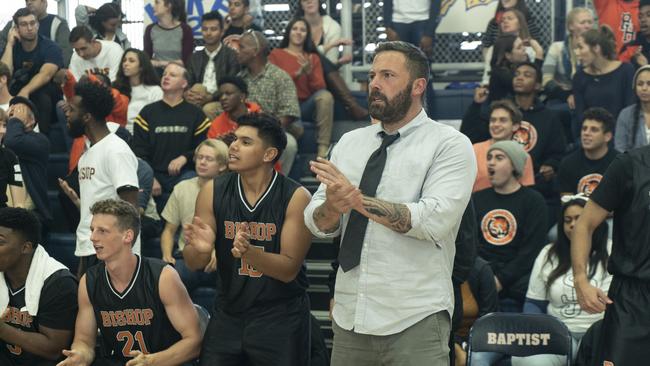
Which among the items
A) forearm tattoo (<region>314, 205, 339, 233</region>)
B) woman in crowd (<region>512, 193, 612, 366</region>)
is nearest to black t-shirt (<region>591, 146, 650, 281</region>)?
forearm tattoo (<region>314, 205, 339, 233</region>)

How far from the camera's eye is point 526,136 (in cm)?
952

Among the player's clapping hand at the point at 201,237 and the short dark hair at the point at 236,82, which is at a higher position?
the short dark hair at the point at 236,82

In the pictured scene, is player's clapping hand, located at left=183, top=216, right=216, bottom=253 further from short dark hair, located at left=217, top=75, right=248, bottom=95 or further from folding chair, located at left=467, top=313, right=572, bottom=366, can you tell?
short dark hair, located at left=217, top=75, right=248, bottom=95

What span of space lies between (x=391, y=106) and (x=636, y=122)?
5.27 m

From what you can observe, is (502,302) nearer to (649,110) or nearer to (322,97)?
(649,110)

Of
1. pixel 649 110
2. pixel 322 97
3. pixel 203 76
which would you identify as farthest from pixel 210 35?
pixel 649 110

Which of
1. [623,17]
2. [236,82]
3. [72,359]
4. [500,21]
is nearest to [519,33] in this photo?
[500,21]

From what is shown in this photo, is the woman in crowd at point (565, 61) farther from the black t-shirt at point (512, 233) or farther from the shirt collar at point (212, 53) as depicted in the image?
the shirt collar at point (212, 53)

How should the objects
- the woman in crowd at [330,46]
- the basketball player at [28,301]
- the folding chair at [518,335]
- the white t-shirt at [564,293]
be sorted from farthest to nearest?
the woman in crowd at [330,46] → the white t-shirt at [564,293] → the folding chair at [518,335] → the basketball player at [28,301]

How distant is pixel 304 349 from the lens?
5.65 meters

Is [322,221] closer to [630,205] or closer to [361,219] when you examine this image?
[361,219]

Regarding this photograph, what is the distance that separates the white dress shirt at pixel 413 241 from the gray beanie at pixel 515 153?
381 cm

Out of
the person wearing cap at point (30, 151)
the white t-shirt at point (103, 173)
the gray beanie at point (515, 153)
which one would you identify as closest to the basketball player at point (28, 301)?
the white t-shirt at point (103, 173)

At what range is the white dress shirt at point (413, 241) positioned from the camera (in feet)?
14.1
